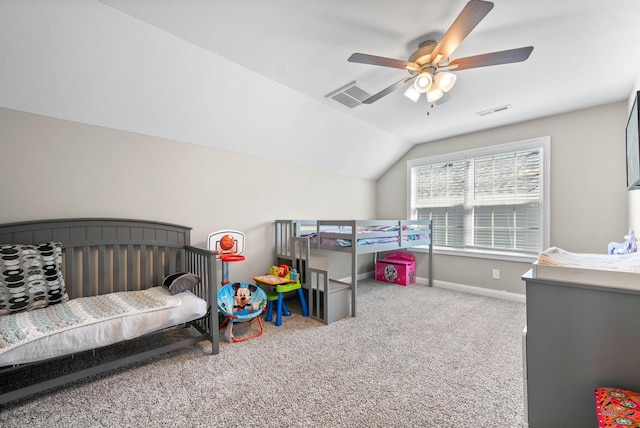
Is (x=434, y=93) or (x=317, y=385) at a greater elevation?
(x=434, y=93)

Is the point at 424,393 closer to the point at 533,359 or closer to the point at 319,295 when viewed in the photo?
the point at 533,359

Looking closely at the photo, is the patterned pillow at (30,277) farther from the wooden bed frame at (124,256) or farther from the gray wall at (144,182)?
the gray wall at (144,182)

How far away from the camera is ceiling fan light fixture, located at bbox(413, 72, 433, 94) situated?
6.15 feet

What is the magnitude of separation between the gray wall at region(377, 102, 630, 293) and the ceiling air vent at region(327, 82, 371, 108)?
6.95 feet

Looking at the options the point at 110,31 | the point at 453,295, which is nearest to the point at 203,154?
the point at 110,31

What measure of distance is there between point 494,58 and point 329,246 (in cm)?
216

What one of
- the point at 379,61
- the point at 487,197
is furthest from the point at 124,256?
the point at 487,197

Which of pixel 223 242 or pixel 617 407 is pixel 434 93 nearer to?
pixel 617 407

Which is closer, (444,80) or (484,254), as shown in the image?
(444,80)

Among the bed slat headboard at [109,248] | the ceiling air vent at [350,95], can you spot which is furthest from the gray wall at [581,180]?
the bed slat headboard at [109,248]

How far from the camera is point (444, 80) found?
74.1 inches

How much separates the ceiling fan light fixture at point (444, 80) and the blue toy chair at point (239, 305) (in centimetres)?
234

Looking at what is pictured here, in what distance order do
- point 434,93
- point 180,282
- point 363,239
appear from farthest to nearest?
1. point 363,239
2. point 180,282
3. point 434,93

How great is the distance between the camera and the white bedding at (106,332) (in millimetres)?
1379
